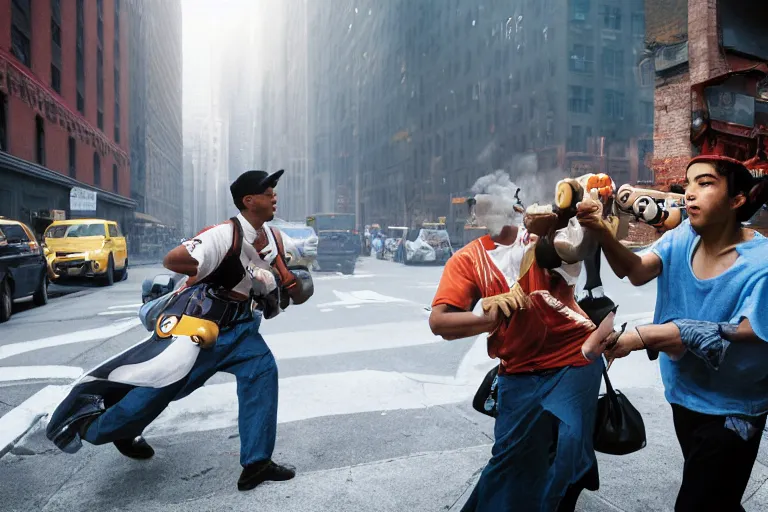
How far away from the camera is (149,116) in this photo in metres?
70.7

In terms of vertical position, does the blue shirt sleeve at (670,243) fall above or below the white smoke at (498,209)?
below

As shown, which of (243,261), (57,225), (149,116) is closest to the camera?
(243,261)

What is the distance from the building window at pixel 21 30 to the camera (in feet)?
73.8

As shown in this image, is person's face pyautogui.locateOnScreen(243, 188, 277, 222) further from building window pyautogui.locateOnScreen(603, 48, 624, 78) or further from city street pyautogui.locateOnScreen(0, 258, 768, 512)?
building window pyautogui.locateOnScreen(603, 48, 624, 78)

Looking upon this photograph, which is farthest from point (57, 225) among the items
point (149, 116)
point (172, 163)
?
point (172, 163)

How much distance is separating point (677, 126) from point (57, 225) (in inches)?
745

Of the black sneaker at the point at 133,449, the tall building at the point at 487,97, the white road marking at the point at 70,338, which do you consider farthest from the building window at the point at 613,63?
the black sneaker at the point at 133,449

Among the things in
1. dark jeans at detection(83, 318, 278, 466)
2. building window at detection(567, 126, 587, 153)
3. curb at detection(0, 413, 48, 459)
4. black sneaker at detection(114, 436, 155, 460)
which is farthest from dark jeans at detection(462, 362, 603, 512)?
building window at detection(567, 126, 587, 153)

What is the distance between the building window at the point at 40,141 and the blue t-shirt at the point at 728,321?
28.4 m

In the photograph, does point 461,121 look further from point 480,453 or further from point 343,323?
point 480,453

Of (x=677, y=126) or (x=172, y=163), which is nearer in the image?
(x=677, y=126)

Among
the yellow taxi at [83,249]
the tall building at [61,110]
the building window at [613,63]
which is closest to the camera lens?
the yellow taxi at [83,249]

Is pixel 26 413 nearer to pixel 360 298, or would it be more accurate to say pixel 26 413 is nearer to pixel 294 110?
pixel 360 298

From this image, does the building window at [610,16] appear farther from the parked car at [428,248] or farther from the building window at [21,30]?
the building window at [21,30]
